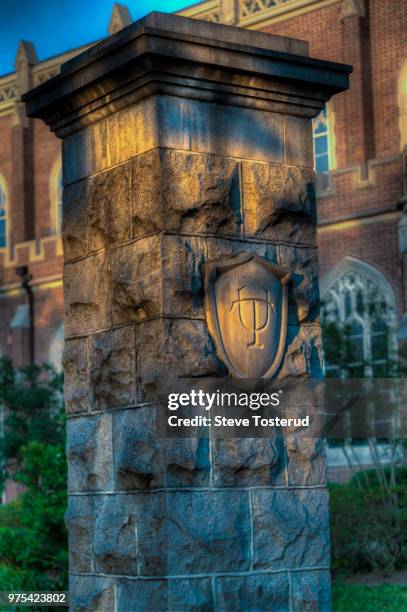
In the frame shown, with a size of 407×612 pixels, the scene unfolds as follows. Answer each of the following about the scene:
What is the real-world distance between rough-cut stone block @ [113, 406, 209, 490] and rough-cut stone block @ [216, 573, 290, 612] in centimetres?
47

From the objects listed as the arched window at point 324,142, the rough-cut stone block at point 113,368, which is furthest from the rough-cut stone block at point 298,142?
the arched window at point 324,142

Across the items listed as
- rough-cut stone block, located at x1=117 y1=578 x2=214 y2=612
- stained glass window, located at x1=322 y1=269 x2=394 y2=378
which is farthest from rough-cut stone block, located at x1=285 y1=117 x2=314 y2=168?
stained glass window, located at x1=322 y1=269 x2=394 y2=378

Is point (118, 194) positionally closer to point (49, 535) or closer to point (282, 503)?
point (282, 503)

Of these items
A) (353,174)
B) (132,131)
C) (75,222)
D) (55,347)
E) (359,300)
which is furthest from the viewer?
(55,347)

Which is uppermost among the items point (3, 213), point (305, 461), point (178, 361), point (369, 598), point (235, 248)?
point (3, 213)

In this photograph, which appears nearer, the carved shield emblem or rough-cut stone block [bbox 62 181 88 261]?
the carved shield emblem

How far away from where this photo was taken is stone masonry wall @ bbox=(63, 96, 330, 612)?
16.8ft

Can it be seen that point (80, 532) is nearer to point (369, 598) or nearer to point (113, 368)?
point (113, 368)

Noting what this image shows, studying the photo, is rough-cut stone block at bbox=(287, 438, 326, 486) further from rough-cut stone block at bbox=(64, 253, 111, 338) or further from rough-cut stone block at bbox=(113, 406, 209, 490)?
rough-cut stone block at bbox=(64, 253, 111, 338)

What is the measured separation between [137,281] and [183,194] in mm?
454

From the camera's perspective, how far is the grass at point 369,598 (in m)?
10.2

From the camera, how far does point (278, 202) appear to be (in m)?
5.59

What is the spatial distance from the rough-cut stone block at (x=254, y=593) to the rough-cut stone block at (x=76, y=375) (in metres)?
1.16

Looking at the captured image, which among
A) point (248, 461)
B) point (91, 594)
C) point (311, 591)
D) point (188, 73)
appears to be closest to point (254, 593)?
point (311, 591)
